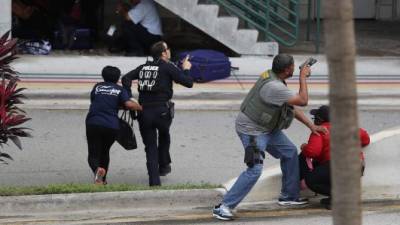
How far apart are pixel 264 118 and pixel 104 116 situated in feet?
5.55

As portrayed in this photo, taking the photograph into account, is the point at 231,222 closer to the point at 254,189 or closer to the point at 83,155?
the point at 254,189

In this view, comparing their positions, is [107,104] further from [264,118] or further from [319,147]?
[319,147]

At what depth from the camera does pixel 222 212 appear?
7.64 meters

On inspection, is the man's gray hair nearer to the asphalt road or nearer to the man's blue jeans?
the man's blue jeans

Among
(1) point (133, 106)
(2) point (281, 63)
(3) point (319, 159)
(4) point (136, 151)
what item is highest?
(2) point (281, 63)

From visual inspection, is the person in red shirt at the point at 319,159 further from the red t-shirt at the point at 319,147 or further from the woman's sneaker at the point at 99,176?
the woman's sneaker at the point at 99,176

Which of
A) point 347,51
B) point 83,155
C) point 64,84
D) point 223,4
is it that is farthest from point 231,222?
point 223,4

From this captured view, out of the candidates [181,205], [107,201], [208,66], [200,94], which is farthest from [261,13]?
[107,201]

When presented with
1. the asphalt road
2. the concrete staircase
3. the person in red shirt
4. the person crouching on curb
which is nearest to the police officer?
the person crouching on curb

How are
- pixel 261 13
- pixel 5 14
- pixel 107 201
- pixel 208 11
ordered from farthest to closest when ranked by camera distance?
pixel 261 13, pixel 208 11, pixel 5 14, pixel 107 201

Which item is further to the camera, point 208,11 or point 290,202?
point 208,11

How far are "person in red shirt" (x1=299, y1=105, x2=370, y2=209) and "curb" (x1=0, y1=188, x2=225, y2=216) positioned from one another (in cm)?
88

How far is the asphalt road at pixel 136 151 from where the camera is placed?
362 inches

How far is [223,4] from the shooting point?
46.1 ft
